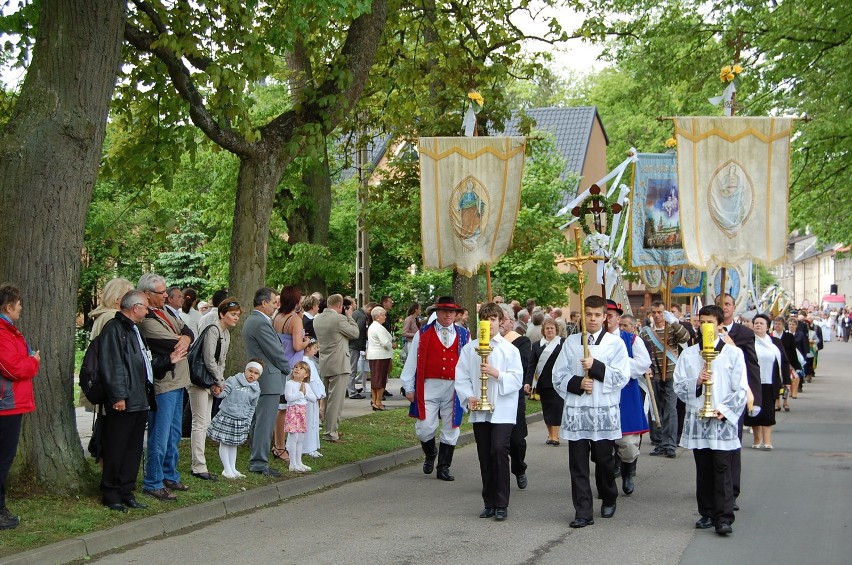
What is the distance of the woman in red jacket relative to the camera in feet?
26.1

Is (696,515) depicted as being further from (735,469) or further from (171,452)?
(171,452)

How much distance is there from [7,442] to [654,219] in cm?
1279

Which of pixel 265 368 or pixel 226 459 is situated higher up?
pixel 265 368

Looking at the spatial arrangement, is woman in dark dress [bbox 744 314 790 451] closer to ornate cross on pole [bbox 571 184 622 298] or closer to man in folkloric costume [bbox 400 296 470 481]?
ornate cross on pole [bbox 571 184 622 298]

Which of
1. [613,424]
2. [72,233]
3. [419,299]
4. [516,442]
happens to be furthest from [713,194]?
[419,299]

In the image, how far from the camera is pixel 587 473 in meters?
9.27

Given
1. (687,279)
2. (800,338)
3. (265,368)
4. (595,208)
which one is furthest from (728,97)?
(800,338)

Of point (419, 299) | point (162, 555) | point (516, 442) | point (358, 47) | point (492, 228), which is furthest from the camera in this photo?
point (419, 299)

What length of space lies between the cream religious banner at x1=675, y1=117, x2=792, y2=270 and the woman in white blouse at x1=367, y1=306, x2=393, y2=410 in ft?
23.4

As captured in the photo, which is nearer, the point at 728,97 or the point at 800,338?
the point at 728,97

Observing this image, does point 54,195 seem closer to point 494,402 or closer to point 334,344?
point 494,402

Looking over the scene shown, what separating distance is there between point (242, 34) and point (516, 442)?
528 centimetres

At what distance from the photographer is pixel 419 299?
36125 mm

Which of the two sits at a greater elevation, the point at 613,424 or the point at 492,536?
the point at 613,424
